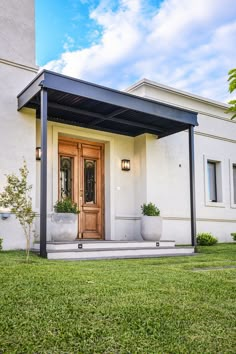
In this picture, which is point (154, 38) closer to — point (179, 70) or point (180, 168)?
point (179, 70)

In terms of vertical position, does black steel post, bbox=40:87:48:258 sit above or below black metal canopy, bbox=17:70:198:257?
below

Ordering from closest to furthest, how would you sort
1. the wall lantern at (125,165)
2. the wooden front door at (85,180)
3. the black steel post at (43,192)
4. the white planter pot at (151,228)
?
the black steel post at (43,192), the white planter pot at (151,228), the wooden front door at (85,180), the wall lantern at (125,165)

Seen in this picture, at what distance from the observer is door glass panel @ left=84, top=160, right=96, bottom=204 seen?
8903mm

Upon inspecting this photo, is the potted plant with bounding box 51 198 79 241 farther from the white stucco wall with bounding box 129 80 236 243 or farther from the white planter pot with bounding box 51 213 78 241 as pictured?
the white stucco wall with bounding box 129 80 236 243

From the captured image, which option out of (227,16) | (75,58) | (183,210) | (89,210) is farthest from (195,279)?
(75,58)

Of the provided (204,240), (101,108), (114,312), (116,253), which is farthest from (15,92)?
(204,240)

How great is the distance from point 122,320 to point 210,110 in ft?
30.6

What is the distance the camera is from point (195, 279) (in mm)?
4160

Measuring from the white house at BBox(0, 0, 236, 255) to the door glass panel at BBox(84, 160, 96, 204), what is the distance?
0.03m

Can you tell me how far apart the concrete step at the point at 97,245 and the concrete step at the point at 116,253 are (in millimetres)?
163

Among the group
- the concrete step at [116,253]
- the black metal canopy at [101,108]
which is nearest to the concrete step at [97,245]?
the concrete step at [116,253]

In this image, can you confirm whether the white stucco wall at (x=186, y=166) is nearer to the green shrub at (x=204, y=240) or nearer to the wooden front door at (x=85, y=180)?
the green shrub at (x=204, y=240)

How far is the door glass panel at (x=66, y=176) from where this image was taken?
848 cm

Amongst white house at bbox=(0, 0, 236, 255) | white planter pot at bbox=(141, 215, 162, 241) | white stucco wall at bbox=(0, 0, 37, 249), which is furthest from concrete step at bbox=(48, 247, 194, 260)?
white stucco wall at bbox=(0, 0, 37, 249)
